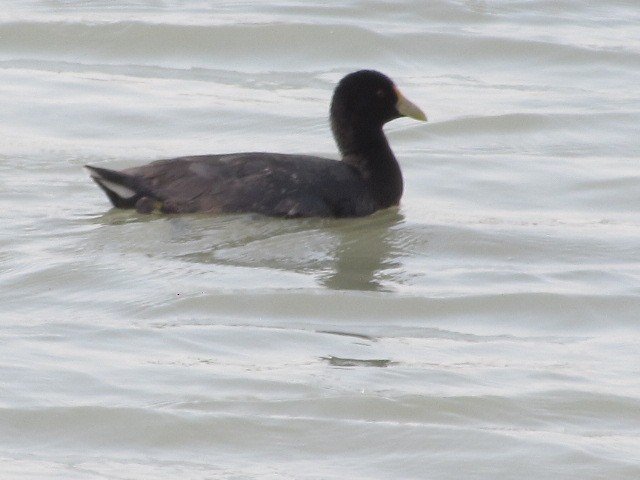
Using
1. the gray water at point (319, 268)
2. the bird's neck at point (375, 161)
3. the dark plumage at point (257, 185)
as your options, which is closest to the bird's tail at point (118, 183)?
the dark plumage at point (257, 185)

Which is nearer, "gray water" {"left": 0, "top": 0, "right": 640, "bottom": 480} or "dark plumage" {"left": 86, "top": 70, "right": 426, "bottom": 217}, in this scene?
"gray water" {"left": 0, "top": 0, "right": 640, "bottom": 480}

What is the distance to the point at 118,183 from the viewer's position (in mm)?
9797

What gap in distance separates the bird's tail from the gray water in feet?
0.48

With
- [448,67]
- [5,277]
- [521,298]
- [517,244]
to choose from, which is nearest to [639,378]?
[521,298]

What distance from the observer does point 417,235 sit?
9883 mm

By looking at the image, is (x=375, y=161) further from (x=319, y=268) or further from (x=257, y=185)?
(x=319, y=268)

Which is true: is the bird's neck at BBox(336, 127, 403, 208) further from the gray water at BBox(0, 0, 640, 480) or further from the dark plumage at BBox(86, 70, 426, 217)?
the gray water at BBox(0, 0, 640, 480)

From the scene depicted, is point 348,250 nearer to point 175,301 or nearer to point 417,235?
→ point 417,235

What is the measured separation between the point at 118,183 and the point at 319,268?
1.49 metres

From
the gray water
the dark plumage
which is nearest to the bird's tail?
the dark plumage

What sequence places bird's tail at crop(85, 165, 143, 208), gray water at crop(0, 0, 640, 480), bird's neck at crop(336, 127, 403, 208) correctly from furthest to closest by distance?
bird's neck at crop(336, 127, 403, 208) < bird's tail at crop(85, 165, 143, 208) < gray water at crop(0, 0, 640, 480)

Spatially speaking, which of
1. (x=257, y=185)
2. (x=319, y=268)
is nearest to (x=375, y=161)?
(x=257, y=185)

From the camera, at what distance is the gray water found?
252 inches

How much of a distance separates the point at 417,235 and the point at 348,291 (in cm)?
142
